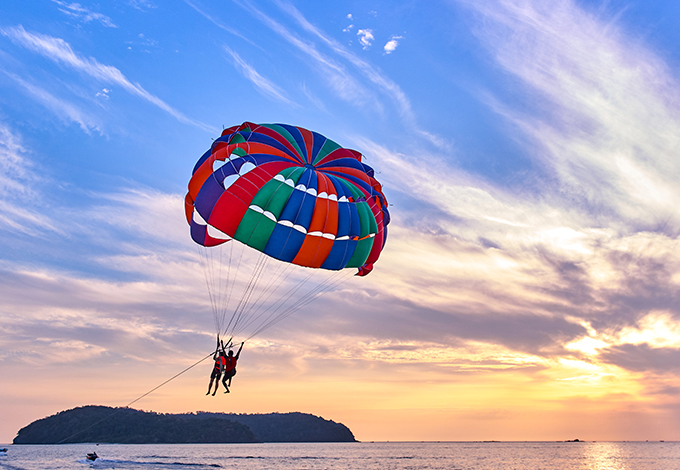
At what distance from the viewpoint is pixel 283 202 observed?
672 inches

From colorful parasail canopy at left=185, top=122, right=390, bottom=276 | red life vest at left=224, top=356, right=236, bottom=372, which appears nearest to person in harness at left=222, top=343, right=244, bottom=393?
red life vest at left=224, top=356, right=236, bottom=372

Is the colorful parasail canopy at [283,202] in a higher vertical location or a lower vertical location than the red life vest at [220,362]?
higher

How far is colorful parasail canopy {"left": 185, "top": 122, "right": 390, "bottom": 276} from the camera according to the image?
17109 mm

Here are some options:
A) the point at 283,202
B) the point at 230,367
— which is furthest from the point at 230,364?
the point at 283,202

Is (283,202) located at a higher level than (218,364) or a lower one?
higher

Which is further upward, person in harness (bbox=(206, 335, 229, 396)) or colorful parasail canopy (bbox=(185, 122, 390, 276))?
colorful parasail canopy (bbox=(185, 122, 390, 276))

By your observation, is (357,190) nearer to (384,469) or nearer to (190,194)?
(190,194)

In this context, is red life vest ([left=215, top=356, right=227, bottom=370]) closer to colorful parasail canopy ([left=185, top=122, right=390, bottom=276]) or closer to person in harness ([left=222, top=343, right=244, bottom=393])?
person in harness ([left=222, top=343, right=244, bottom=393])

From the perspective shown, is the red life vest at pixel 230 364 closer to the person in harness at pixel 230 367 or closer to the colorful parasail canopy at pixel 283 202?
the person in harness at pixel 230 367

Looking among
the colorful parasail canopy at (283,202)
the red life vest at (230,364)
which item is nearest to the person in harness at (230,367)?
the red life vest at (230,364)

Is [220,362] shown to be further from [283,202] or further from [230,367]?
[283,202]

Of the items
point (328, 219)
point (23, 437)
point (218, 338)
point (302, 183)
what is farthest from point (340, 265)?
point (23, 437)

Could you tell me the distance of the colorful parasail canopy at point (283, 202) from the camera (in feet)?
56.1

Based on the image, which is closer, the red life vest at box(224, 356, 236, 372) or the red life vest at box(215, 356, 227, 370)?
the red life vest at box(215, 356, 227, 370)
